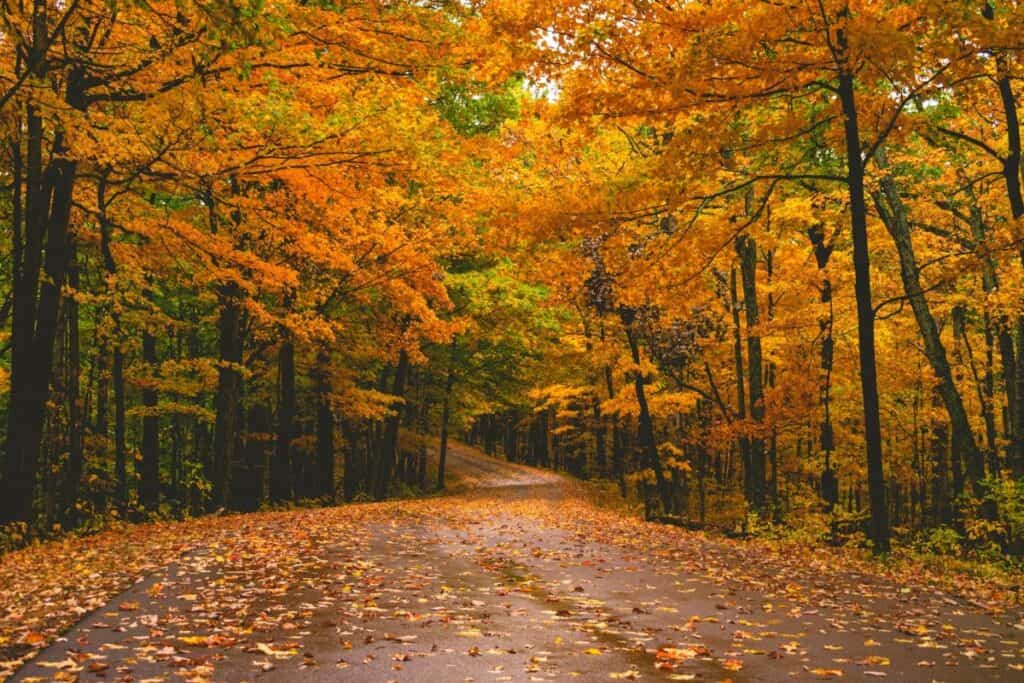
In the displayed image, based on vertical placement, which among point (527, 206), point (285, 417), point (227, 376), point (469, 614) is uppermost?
point (527, 206)

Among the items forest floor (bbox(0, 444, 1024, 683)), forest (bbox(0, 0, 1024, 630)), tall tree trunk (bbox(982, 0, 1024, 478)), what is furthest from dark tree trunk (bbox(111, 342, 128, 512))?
tall tree trunk (bbox(982, 0, 1024, 478))

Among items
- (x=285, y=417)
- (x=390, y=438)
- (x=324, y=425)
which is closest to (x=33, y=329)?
(x=285, y=417)

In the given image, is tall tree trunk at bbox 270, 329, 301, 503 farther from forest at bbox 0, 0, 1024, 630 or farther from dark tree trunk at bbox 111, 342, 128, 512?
dark tree trunk at bbox 111, 342, 128, 512

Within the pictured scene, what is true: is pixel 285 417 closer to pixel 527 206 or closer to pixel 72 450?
pixel 72 450

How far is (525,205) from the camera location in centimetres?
1112

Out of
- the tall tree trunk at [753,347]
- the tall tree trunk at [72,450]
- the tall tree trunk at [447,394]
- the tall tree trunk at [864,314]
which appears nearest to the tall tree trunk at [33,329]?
the tall tree trunk at [72,450]

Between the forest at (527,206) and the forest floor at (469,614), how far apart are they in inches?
107

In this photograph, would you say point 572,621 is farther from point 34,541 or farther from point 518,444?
point 518,444

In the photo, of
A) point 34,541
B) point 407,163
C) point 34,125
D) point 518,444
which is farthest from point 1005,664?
point 518,444

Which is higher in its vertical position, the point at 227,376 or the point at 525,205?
the point at 525,205

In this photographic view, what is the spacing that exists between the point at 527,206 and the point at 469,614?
6094mm

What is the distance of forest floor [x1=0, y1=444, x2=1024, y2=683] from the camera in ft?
16.7

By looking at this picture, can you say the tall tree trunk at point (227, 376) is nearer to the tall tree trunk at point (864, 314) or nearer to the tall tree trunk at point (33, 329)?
→ the tall tree trunk at point (33, 329)

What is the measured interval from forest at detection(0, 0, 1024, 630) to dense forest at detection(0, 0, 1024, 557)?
2.6 inches
